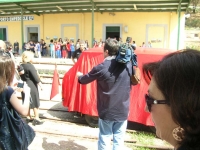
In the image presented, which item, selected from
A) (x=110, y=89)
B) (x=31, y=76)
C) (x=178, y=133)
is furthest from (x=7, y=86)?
(x=31, y=76)

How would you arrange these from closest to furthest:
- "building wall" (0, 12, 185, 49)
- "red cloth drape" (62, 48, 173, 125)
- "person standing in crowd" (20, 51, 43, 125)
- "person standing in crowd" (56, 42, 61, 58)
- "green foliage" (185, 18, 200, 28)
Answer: "red cloth drape" (62, 48, 173, 125) < "person standing in crowd" (20, 51, 43, 125) < "building wall" (0, 12, 185, 49) < "person standing in crowd" (56, 42, 61, 58) < "green foliage" (185, 18, 200, 28)

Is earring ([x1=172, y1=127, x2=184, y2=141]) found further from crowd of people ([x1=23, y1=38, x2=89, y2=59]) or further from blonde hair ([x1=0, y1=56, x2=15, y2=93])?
crowd of people ([x1=23, y1=38, x2=89, y2=59])

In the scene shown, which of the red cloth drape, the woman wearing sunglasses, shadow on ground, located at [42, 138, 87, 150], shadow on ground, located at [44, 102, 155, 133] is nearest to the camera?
the woman wearing sunglasses

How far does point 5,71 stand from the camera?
2.36m

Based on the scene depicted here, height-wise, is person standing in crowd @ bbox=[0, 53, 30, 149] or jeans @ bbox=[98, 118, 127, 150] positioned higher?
person standing in crowd @ bbox=[0, 53, 30, 149]

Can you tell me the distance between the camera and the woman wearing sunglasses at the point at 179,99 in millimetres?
911

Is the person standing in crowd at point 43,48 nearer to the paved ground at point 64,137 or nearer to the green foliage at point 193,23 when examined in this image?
the paved ground at point 64,137

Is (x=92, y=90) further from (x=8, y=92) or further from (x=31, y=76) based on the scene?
(x=8, y=92)

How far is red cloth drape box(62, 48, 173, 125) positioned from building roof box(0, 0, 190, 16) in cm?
1022

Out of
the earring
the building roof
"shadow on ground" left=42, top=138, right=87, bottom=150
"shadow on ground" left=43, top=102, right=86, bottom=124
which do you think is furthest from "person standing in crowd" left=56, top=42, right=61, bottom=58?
the earring

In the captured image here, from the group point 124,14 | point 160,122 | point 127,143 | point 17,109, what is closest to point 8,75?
point 17,109

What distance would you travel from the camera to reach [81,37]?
60.6 feet

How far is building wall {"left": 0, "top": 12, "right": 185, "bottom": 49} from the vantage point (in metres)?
16.5

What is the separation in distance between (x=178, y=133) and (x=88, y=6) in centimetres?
1575
